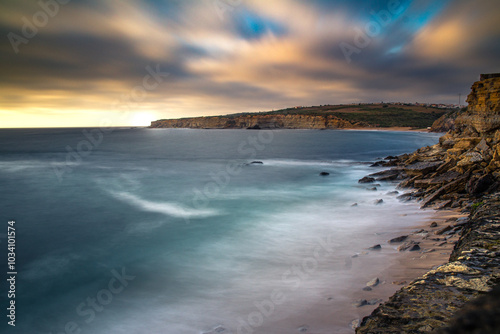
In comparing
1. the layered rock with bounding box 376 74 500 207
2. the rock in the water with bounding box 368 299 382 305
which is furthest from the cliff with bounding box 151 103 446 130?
the rock in the water with bounding box 368 299 382 305

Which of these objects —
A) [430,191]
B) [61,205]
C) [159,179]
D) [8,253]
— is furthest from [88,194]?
[430,191]

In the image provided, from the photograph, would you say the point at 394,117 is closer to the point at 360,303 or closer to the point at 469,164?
the point at 469,164

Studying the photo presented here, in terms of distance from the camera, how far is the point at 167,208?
1523cm

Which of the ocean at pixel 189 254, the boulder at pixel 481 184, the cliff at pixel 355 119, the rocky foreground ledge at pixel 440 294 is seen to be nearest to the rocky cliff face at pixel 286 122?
the cliff at pixel 355 119

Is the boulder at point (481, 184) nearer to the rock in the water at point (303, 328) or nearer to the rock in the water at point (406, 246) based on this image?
the rock in the water at point (406, 246)

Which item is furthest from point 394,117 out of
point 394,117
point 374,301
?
point 374,301

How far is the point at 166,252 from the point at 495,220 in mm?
8690

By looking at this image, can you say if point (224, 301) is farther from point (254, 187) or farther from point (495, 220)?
point (254, 187)

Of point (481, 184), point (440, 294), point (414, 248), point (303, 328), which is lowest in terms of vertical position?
point (303, 328)

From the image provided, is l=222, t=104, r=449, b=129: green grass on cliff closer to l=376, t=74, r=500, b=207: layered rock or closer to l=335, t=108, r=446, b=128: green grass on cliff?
l=335, t=108, r=446, b=128: green grass on cliff

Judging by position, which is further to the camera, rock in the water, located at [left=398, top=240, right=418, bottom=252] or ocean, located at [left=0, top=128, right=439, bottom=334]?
rock in the water, located at [left=398, top=240, right=418, bottom=252]

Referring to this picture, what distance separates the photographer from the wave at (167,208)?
1389 centimetres

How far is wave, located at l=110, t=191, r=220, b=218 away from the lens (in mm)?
13891

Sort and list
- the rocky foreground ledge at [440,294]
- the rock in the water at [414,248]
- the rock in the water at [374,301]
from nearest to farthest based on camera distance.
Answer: the rocky foreground ledge at [440,294], the rock in the water at [374,301], the rock in the water at [414,248]
